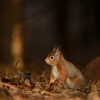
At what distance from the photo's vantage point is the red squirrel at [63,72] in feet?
29.0

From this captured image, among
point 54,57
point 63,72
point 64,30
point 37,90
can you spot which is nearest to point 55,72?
point 63,72

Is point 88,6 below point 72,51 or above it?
above

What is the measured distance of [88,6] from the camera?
25.7 meters

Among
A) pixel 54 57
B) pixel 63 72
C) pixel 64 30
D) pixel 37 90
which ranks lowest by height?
pixel 37 90

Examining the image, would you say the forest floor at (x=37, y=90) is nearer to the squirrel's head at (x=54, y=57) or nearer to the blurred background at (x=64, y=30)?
the squirrel's head at (x=54, y=57)

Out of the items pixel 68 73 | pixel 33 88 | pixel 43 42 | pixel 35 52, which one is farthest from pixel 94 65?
pixel 43 42

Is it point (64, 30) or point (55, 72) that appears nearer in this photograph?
point (55, 72)

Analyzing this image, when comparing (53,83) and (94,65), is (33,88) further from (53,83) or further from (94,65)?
(94,65)

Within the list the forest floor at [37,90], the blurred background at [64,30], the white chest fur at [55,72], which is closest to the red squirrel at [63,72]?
the white chest fur at [55,72]

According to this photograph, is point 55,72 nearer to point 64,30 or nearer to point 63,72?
point 63,72

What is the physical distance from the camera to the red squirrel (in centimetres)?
884

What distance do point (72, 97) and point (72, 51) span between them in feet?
58.7

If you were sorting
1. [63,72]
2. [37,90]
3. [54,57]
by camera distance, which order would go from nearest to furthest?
1. [37,90]
2. [63,72]
3. [54,57]

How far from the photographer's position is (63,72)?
892 cm
